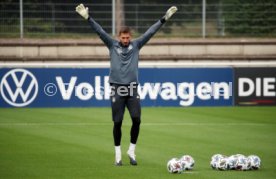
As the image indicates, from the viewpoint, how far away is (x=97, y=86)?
2455 cm

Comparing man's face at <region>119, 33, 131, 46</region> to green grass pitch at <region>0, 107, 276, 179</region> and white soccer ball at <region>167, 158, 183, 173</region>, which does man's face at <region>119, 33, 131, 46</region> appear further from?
white soccer ball at <region>167, 158, 183, 173</region>

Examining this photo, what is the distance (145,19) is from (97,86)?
474cm

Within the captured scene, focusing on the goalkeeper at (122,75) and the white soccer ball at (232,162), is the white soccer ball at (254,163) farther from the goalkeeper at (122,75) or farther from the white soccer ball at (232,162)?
the goalkeeper at (122,75)

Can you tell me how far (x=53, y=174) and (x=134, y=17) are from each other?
1660cm

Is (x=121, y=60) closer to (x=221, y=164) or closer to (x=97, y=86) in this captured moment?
(x=221, y=164)

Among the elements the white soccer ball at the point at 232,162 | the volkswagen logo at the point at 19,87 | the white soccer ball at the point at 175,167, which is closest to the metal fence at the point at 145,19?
the volkswagen logo at the point at 19,87

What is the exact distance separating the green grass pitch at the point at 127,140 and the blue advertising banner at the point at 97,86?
0.51 m

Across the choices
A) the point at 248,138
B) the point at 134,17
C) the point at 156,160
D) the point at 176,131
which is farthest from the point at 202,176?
the point at 134,17

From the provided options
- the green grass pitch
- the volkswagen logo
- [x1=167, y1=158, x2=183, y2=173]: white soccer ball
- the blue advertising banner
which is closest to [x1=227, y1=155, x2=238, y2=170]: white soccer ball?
the green grass pitch

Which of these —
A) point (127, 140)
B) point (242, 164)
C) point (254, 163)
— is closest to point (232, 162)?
point (242, 164)

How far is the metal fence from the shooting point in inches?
1102

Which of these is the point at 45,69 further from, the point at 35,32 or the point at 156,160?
the point at 156,160

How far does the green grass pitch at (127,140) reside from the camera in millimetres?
12547

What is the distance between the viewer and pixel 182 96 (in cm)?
2478
